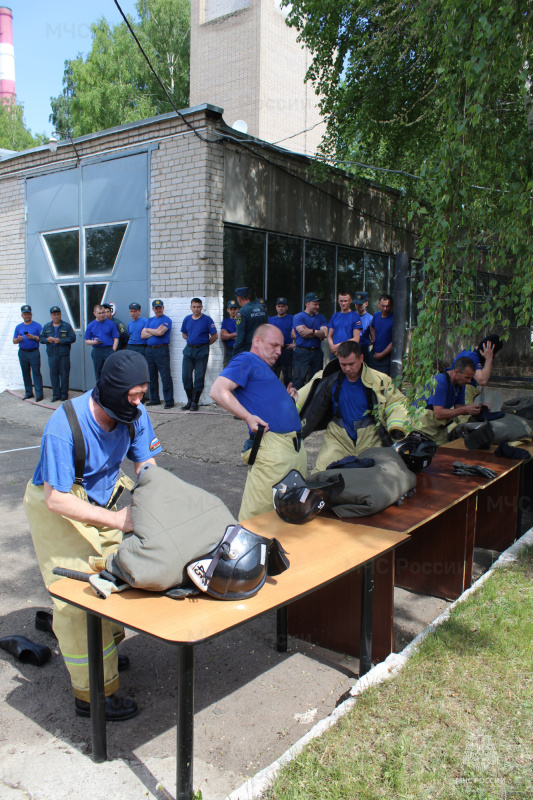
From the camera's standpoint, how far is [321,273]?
44.8 feet

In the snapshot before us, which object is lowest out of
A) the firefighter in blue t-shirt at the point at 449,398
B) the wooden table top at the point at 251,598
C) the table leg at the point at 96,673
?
the table leg at the point at 96,673

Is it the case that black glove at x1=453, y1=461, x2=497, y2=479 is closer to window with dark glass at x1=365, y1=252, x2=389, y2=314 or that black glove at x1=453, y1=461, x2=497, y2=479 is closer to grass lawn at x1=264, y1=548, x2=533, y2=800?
grass lawn at x1=264, y1=548, x2=533, y2=800

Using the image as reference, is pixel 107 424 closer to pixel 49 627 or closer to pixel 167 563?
pixel 167 563

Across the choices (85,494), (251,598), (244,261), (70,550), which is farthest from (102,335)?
(251,598)

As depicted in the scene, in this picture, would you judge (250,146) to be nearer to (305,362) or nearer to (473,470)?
(305,362)

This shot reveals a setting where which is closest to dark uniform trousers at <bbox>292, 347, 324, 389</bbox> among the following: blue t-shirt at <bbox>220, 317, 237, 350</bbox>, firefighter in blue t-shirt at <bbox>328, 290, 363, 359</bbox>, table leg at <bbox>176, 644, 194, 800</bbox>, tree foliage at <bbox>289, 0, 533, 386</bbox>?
firefighter in blue t-shirt at <bbox>328, 290, 363, 359</bbox>

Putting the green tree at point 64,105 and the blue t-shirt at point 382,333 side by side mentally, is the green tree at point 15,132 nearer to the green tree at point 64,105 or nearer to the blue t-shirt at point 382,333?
the green tree at point 64,105

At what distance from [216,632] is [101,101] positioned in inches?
1318

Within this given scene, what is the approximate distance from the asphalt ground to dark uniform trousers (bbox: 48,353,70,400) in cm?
826

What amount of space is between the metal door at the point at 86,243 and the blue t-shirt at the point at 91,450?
8.98m

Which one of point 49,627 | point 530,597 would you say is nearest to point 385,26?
point 530,597

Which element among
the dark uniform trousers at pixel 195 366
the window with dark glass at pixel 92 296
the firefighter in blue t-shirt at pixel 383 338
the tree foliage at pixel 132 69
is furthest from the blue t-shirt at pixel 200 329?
the tree foliage at pixel 132 69

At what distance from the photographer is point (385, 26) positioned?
10.1 metres

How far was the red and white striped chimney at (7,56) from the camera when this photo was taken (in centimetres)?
4719
